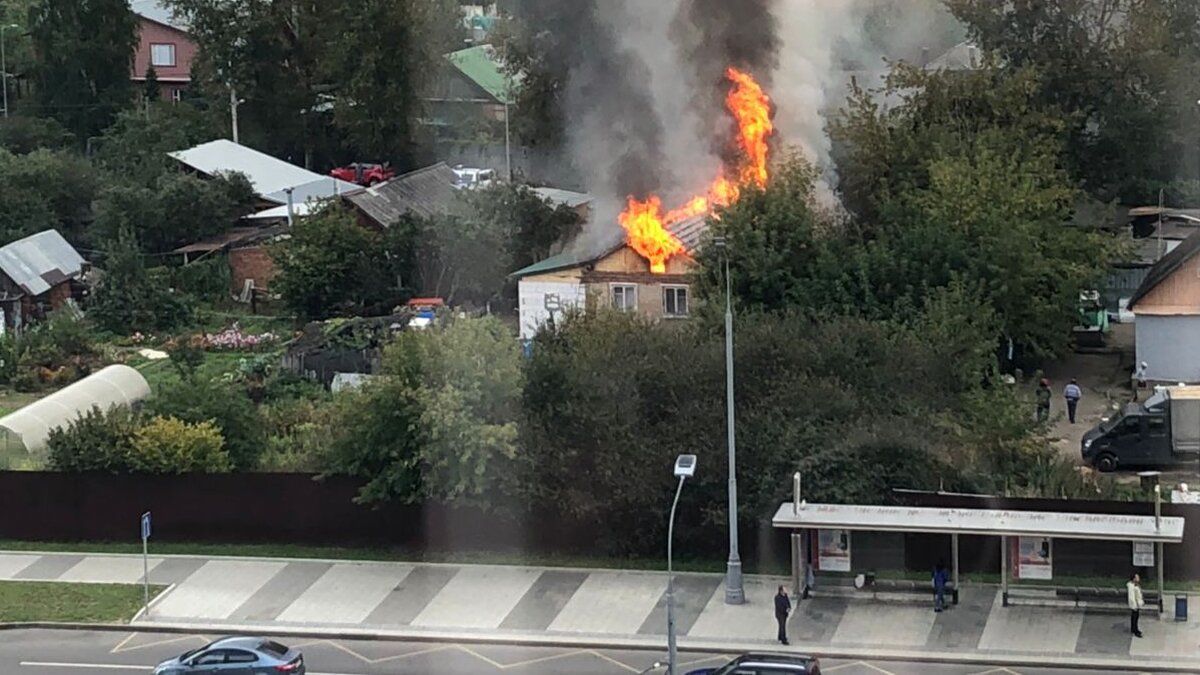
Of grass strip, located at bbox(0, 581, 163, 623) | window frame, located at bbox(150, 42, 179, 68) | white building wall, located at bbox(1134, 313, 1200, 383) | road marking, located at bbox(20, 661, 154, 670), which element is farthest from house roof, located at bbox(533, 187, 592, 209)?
window frame, located at bbox(150, 42, 179, 68)

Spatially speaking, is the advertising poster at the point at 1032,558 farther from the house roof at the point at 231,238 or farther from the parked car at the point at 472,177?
the house roof at the point at 231,238

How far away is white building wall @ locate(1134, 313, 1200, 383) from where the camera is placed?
27516 mm

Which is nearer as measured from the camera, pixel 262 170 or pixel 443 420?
pixel 443 420

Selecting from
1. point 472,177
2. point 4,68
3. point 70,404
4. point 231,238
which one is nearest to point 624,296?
point 70,404

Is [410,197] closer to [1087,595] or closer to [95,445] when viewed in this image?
[95,445]

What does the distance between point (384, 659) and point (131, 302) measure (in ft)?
62.0

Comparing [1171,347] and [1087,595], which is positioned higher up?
[1171,347]

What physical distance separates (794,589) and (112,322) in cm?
1980

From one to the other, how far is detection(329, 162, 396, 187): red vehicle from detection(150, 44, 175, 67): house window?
11.7 metres

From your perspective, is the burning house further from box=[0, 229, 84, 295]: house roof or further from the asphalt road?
box=[0, 229, 84, 295]: house roof

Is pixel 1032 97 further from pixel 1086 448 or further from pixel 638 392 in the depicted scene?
pixel 638 392

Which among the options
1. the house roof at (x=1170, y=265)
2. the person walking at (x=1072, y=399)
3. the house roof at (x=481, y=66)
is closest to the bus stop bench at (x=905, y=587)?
the person walking at (x=1072, y=399)

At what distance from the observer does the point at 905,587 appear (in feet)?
64.3

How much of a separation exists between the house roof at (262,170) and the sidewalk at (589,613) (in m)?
22.7
